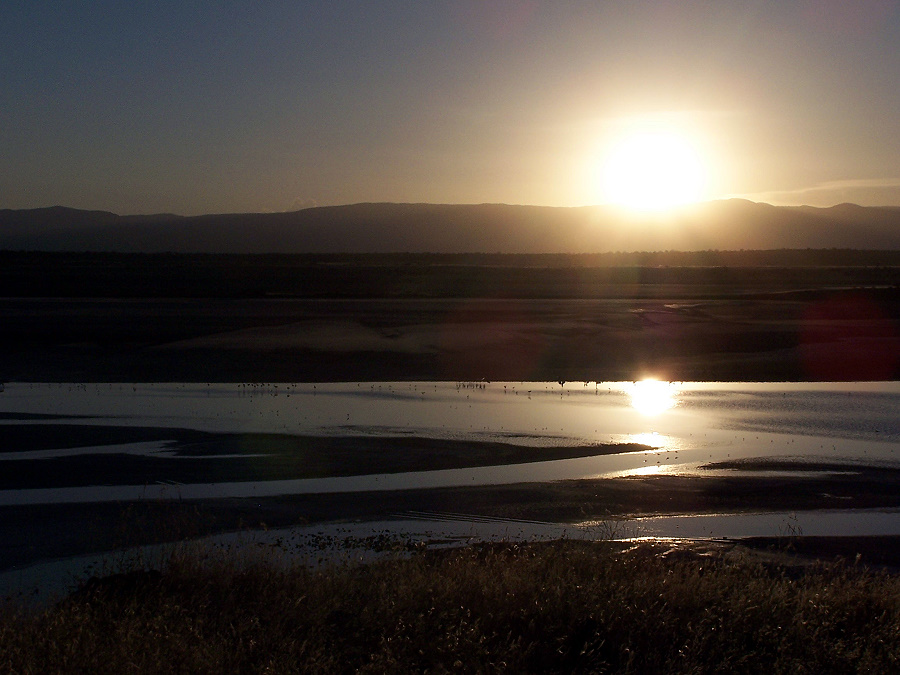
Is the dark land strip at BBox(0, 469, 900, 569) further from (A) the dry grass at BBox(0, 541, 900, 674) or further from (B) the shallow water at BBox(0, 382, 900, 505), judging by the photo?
(A) the dry grass at BBox(0, 541, 900, 674)

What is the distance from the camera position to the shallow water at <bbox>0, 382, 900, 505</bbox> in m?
11.5

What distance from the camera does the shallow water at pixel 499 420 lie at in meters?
11.5

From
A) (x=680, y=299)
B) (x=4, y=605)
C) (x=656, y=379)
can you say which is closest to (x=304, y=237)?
(x=680, y=299)

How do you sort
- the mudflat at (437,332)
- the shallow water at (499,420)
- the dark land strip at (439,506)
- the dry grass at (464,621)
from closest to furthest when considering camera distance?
the dry grass at (464,621)
the dark land strip at (439,506)
the shallow water at (499,420)
the mudflat at (437,332)

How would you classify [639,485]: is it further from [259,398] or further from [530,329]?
[530,329]

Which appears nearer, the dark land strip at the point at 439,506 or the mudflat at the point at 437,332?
the dark land strip at the point at 439,506

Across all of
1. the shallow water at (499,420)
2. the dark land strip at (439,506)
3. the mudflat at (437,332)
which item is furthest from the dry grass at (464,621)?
the mudflat at (437,332)

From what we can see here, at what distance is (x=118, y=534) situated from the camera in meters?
8.81

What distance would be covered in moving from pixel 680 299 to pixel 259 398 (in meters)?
30.7

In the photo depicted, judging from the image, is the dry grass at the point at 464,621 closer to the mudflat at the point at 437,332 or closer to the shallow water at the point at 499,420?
the shallow water at the point at 499,420

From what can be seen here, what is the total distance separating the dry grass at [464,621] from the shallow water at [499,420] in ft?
12.8

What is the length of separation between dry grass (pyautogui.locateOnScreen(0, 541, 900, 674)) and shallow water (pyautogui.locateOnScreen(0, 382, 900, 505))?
3912 millimetres

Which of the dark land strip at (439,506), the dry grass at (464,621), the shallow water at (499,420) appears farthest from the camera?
the shallow water at (499,420)

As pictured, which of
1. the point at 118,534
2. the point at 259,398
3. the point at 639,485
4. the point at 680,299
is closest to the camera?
the point at 118,534
